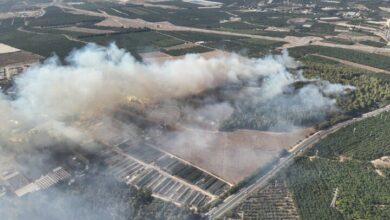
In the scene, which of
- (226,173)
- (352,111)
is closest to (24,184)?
(226,173)

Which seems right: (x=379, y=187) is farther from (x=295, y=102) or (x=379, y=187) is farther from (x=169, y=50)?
(x=169, y=50)

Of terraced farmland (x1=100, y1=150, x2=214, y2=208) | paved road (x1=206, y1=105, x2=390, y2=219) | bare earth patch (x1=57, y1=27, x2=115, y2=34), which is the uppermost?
bare earth patch (x1=57, y1=27, x2=115, y2=34)

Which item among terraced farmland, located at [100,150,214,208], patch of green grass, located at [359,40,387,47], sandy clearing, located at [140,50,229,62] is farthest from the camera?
patch of green grass, located at [359,40,387,47]

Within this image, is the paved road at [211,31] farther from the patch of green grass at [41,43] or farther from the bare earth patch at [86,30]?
the patch of green grass at [41,43]

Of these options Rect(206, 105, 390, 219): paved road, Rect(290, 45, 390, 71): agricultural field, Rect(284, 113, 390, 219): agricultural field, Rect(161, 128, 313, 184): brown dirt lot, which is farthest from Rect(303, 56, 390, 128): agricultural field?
Rect(161, 128, 313, 184): brown dirt lot

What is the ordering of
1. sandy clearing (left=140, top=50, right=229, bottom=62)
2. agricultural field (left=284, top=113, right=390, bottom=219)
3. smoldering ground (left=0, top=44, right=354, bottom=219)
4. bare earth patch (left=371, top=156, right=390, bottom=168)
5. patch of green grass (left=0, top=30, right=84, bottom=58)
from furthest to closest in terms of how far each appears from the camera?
patch of green grass (left=0, top=30, right=84, bottom=58), sandy clearing (left=140, top=50, right=229, bottom=62), smoldering ground (left=0, top=44, right=354, bottom=219), bare earth patch (left=371, top=156, right=390, bottom=168), agricultural field (left=284, top=113, right=390, bottom=219)

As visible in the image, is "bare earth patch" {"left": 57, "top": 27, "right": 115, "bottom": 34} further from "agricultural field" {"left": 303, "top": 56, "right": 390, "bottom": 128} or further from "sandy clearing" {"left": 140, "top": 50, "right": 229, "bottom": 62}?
A: "agricultural field" {"left": 303, "top": 56, "right": 390, "bottom": 128}

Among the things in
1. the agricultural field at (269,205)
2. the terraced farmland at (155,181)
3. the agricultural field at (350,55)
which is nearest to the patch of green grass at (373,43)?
the agricultural field at (350,55)

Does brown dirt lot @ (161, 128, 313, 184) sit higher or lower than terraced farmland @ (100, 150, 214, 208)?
higher
